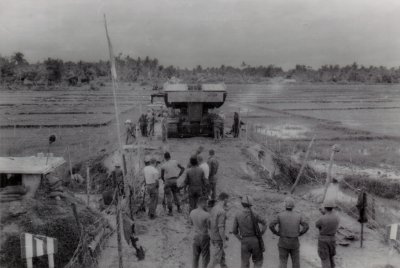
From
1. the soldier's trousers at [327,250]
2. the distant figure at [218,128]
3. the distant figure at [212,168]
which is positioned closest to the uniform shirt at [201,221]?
the soldier's trousers at [327,250]

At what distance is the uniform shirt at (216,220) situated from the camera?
660 centimetres

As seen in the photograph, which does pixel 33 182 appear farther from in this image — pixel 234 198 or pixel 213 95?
pixel 213 95

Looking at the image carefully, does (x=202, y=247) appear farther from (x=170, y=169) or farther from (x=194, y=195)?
(x=170, y=169)

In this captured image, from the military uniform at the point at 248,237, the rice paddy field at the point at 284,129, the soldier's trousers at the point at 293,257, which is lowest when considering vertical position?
the rice paddy field at the point at 284,129

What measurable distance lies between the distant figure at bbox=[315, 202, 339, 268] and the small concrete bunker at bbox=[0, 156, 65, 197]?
5041mm

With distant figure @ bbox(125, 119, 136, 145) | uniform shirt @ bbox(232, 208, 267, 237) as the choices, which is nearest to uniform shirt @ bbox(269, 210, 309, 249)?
uniform shirt @ bbox(232, 208, 267, 237)

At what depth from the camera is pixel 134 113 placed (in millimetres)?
38062

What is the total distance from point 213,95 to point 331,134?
10.8 metres

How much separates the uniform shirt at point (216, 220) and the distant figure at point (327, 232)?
1.50 m

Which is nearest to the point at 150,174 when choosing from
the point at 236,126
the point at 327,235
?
the point at 327,235

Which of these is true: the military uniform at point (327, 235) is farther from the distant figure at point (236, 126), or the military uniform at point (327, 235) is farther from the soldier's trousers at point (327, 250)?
the distant figure at point (236, 126)

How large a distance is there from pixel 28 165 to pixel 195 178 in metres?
3.34

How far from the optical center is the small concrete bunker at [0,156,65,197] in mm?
7801

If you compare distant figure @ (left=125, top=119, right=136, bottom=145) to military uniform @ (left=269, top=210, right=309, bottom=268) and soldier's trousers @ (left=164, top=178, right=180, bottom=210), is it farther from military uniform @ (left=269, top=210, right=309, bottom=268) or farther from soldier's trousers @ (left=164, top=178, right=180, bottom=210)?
military uniform @ (left=269, top=210, right=309, bottom=268)
